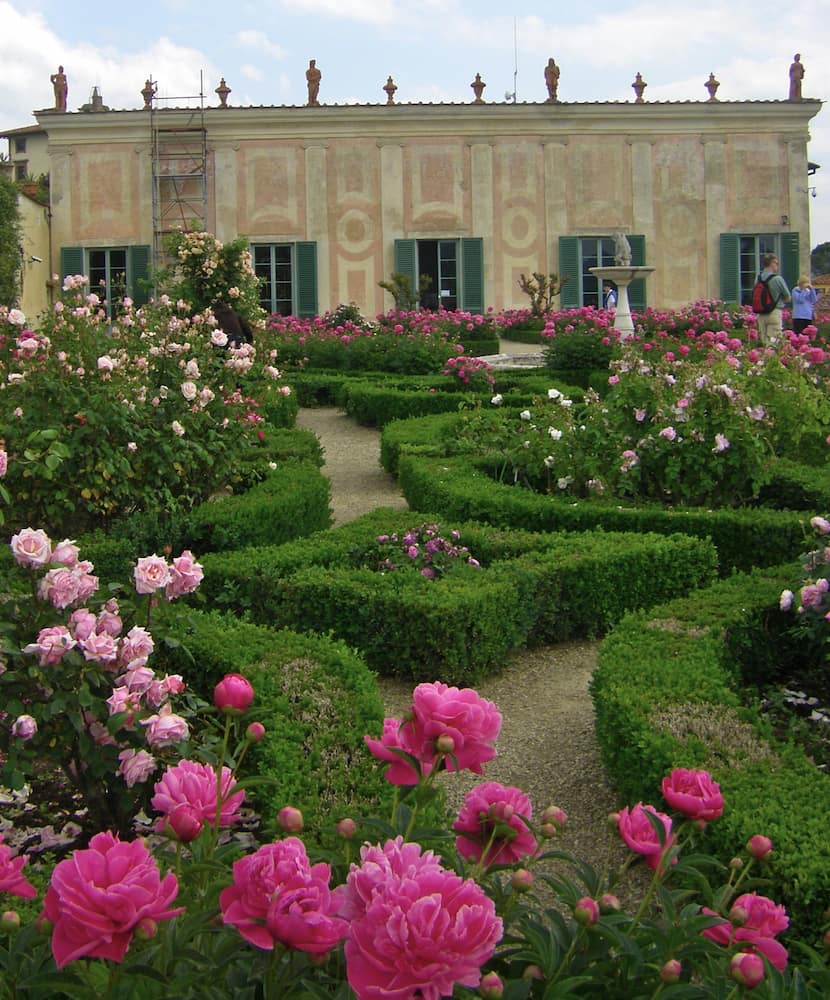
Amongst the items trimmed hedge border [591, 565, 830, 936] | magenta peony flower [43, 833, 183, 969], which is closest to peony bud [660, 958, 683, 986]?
magenta peony flower [43, 833, 183, 969]

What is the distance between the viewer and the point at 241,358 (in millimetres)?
6930

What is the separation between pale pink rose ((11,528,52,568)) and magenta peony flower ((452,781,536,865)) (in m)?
→ 1.51

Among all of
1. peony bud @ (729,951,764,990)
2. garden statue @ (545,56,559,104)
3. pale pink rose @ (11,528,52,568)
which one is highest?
garden statue @ (545,56,559,104)

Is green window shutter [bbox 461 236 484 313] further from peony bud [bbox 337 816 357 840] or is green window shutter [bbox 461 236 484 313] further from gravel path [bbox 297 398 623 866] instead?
peony bud [bbox 337 816 357 840]

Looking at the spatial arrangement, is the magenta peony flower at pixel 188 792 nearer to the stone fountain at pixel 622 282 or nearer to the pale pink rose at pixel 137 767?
the pale pink rose at pixel 137 767

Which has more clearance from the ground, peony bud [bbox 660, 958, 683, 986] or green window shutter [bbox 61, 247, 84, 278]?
green window shutter [bbox 61, 247, 84, 278]

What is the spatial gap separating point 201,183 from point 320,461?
49.9 ft

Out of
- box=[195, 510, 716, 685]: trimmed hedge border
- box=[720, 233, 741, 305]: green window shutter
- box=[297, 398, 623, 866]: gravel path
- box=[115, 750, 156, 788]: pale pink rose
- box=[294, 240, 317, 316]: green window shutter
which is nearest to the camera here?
box=[115, 750, 156, 788]: pale pink rose

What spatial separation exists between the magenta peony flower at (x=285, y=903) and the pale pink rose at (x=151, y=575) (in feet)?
4.87

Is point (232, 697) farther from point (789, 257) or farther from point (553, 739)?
point (789, 257)

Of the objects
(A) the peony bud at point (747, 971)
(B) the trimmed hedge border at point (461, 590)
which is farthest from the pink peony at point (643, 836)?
(B) the trimmed hedge border at point (461, 590)

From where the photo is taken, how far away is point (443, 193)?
22.5 metres

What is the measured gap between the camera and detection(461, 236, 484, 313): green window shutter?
2248cm

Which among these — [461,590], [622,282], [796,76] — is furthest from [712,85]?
[461,590]
